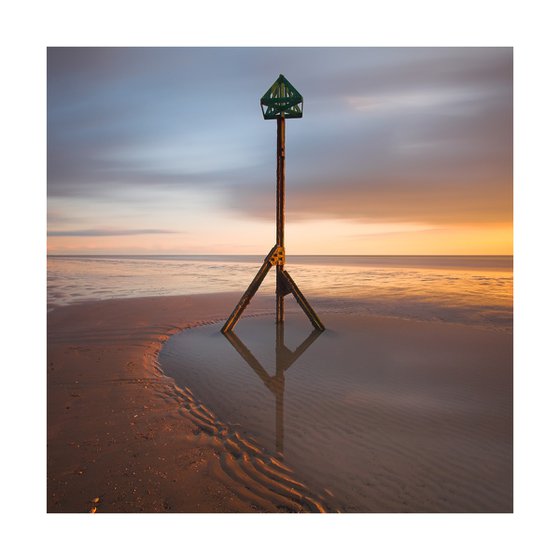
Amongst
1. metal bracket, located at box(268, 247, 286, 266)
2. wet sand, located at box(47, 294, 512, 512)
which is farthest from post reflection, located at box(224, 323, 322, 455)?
metal bracket, located at box(268, 247, 286, 266)

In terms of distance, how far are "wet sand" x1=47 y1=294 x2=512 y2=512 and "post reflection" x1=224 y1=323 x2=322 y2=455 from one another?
0.20 metres

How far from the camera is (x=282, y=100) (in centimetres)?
925

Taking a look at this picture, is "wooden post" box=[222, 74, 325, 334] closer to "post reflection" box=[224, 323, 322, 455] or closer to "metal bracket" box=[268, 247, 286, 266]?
"metal bracket" box=[268, 247, 286, 266]

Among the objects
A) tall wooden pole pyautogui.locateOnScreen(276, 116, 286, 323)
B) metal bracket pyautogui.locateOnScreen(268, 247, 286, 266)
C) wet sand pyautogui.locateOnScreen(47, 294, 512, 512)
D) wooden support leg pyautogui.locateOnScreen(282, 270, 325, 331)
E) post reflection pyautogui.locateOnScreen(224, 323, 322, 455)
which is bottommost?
wet sand pyautogui.locateOnScreen(47, 294, 512, 512)

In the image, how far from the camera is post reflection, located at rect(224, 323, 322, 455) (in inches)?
197

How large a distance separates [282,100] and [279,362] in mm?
7023

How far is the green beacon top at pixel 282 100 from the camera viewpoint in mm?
9203

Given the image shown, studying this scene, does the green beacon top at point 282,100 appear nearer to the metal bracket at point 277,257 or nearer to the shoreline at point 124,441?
the metal bracket at point 277,257

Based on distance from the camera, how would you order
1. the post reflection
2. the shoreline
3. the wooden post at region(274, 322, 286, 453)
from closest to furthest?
the shoreline, the wooden post at region(274, 322, 286, 453), the post reflection

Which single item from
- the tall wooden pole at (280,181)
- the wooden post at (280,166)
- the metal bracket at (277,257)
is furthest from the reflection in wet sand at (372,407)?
the tall wooden pole at (280,181)

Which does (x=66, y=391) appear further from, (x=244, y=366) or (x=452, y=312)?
(x=452, y=312)

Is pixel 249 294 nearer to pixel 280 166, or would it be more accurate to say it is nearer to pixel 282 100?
pixel 280 166

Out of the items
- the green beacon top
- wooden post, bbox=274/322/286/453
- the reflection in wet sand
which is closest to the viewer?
the reflection in wet sand

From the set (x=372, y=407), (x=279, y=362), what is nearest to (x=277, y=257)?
(x=279, y=362)
